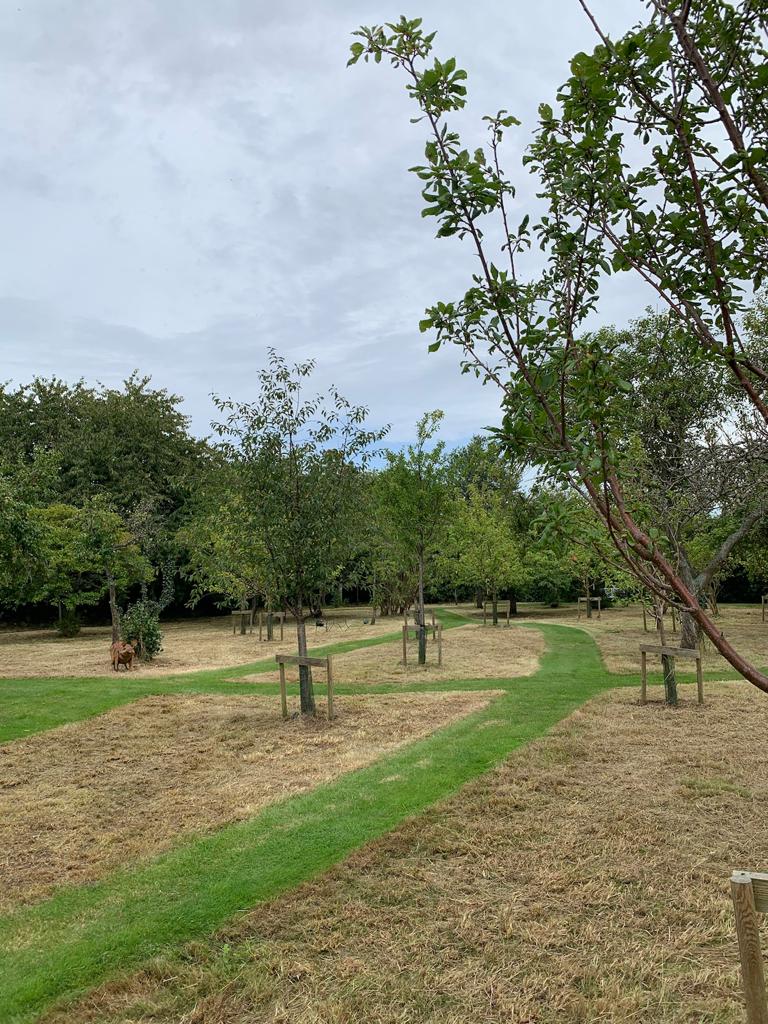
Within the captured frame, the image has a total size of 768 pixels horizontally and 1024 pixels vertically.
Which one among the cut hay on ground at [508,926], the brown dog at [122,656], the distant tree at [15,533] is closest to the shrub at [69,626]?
the brown dog at [122,656]

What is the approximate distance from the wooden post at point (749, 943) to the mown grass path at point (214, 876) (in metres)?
3.45

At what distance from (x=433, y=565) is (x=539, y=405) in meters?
26.9

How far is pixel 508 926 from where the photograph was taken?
444 centimetres

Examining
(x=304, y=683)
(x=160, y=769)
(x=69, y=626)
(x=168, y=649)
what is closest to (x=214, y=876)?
(x=160, y=769)

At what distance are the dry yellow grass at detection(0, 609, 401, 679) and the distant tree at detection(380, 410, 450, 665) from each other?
6.41m

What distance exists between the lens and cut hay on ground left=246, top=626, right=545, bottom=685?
53.0 feet

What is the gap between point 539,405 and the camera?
253cm

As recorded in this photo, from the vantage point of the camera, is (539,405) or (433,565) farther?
(433,565)

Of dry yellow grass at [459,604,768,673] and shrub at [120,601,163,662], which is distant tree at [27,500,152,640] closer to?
shrub at [120,601,163,662]

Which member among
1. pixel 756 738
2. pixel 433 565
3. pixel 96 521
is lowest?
pixel 756 738

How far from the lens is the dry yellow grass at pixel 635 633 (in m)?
17.5

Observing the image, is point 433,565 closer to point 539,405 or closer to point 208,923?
point 208,923

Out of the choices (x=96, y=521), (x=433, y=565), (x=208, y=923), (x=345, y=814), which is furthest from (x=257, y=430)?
(x=433, y=565)

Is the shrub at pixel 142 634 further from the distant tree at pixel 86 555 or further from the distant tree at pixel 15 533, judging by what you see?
the distant tree at pixel 15 533
